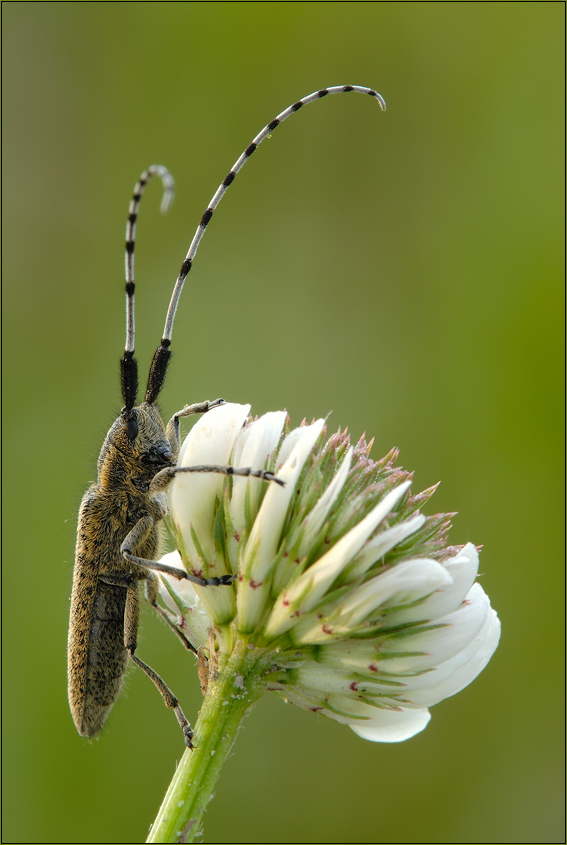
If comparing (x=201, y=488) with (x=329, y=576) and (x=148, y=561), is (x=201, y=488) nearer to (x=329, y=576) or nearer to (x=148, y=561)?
(x=148, y=561)

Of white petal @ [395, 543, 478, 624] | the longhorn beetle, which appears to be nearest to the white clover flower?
white petal @ [395, 543, 478, 624]

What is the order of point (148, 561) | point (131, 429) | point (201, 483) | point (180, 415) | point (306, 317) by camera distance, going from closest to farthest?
1. point (201, 483)
2. point (148, 561)
3. point (131, 429)
4. point (180, 415)
5. point (306, 317)

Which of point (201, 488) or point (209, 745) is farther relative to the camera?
point (201, 488)

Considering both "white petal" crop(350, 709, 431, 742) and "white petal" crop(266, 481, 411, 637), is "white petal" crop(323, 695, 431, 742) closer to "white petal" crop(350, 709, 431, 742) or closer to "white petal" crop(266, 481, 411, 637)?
"white petal" crop(350, 709, 431, 742)

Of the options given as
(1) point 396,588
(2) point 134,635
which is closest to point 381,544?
(1) point 396,588

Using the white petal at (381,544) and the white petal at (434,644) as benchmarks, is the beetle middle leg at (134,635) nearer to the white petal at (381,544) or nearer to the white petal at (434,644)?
the white petal at (434,644)

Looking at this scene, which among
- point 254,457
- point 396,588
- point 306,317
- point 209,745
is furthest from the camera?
point 306,317

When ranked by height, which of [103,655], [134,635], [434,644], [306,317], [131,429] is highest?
[306,317]
